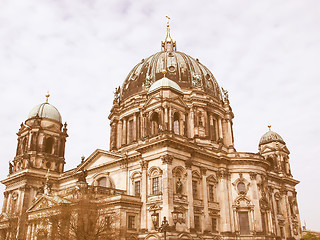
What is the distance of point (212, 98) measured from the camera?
165 feet

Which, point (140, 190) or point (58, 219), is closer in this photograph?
point (58, 219)

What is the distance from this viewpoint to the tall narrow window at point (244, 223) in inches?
1559

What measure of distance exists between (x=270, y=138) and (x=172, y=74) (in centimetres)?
2264

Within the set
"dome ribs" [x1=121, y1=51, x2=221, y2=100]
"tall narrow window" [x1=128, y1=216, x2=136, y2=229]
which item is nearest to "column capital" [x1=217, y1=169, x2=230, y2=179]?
"tall narrow window" [x1=128, y1=216, x2=136, y2=229]

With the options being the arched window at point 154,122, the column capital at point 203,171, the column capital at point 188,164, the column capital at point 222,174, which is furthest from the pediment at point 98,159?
the column capital at point 222,174

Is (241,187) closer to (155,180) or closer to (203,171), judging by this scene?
(203,171)

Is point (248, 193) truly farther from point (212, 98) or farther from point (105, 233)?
point (105, 233)

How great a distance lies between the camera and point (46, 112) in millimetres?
53156

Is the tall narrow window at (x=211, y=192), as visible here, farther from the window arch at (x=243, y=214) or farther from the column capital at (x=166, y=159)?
the column capital at (x=166, y=159)

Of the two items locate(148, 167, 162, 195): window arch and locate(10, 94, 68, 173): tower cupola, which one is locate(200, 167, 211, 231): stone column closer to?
locate(148, 167, 162, 195): window arch

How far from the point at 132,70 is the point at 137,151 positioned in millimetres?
21708

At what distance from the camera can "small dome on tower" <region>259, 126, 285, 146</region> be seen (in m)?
59.3

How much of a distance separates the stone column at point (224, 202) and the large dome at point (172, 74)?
46.9ft

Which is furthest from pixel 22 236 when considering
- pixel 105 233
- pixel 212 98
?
pixel 212 98
